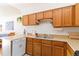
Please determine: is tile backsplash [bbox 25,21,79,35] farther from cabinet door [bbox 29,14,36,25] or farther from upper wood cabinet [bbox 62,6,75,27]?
upper wood cabinet [bbox 62,6,75,27]

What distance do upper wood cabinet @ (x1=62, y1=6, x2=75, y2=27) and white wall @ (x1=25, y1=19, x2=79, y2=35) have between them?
0.42 meters

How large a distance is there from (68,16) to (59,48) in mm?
858

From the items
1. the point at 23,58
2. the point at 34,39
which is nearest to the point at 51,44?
the point at 34,39

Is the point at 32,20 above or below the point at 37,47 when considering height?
above

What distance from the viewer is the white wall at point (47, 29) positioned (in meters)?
3.73

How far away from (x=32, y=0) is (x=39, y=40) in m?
3.43

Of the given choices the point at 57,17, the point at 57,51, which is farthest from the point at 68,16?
the point at 57,51

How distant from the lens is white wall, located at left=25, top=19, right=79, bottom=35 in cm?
373

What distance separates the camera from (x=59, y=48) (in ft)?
10.4

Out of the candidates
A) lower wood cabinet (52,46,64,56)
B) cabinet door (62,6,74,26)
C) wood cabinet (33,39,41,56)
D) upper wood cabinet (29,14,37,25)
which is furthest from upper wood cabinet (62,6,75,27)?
upper wood cabinet (29,14,37,25)

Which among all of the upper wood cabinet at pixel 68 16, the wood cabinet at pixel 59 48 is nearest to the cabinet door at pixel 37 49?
the wood cabinet at pixel 59 48

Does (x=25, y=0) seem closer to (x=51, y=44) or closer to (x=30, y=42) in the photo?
(x=51, y=44)

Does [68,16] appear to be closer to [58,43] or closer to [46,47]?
[58,43]

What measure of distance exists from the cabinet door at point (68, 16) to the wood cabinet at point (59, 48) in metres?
0.54
